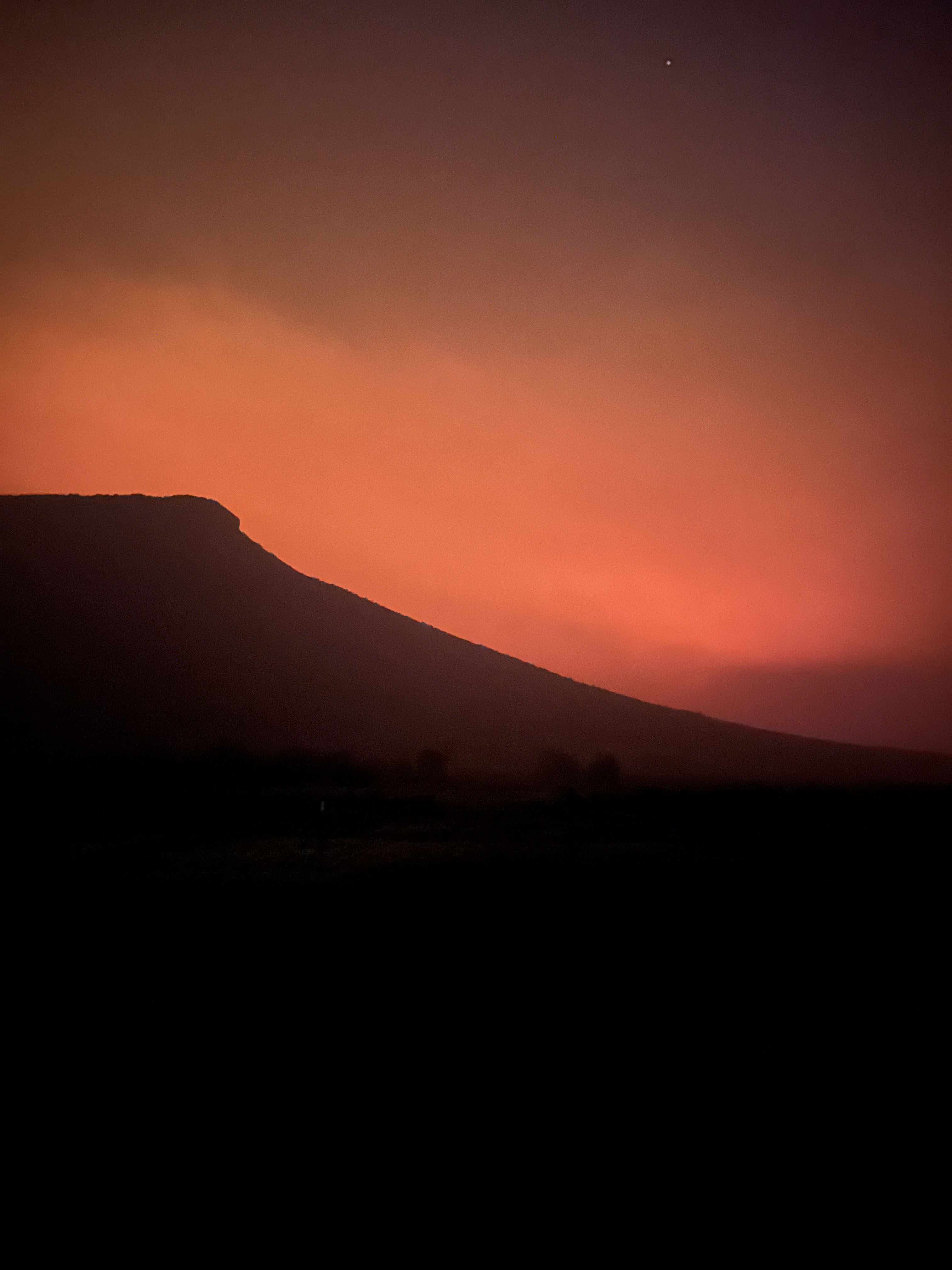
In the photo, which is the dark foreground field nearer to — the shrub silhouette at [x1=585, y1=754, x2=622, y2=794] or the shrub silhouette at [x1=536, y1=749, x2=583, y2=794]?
the shrub silhouette at [x1=585, y1=754, x2=622, y2=794]

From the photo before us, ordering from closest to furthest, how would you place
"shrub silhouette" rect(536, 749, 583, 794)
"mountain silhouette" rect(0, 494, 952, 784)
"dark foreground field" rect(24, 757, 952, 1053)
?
"dark foreground field" rect(24, 757, 952, 1053) < "shrub silhouette" rect(536, 749, 583, 794) < "mountain silhouette" rect(0, 494, 952, 784)

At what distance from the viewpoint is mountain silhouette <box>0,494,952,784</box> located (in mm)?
49906

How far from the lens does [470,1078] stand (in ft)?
18.1

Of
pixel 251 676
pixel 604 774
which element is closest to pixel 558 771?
pixel 604 774

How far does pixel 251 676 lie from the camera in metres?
56.4

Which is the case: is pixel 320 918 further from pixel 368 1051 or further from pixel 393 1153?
pixel 393 1153

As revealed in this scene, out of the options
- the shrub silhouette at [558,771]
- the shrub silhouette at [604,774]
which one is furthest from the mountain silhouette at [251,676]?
the shrub silhouette at [604,774]

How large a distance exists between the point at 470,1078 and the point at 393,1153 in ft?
3.63

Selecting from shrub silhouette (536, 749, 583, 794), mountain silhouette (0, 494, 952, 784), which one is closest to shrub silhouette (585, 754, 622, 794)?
shrub silhouette (536, 749, 583, 794)

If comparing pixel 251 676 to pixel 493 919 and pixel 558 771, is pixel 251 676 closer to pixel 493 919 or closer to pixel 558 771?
pixel 558 771

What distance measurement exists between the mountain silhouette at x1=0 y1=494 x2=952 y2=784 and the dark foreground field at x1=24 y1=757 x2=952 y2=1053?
26584mm

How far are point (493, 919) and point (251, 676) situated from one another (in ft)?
165

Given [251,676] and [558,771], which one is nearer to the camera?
[558,771]

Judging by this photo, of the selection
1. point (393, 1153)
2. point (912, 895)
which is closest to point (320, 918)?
point (393, 1153)
